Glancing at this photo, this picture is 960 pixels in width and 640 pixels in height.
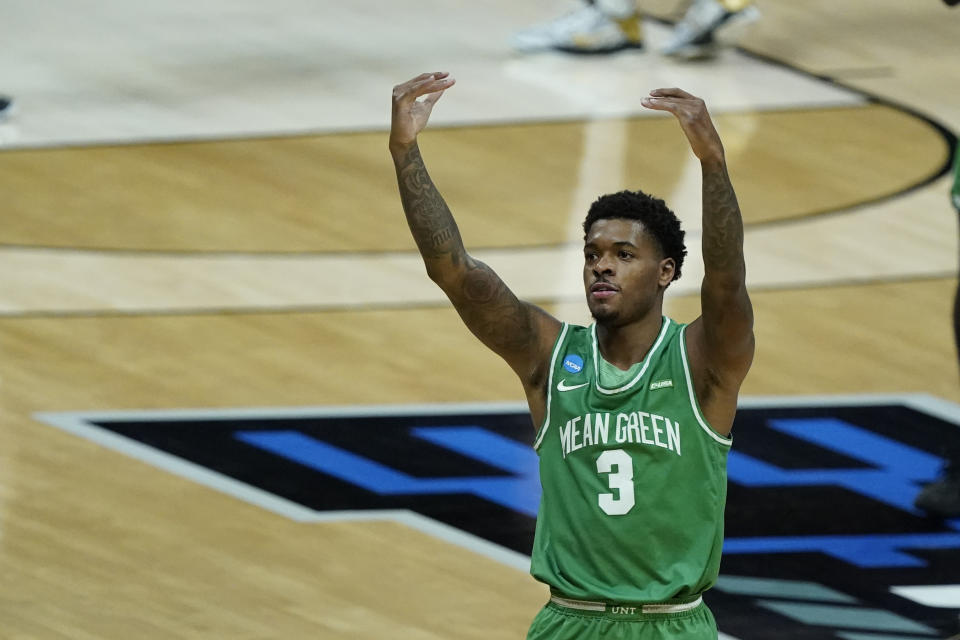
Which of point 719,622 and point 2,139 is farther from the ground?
point 2,139

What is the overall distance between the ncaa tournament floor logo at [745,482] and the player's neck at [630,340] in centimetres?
184

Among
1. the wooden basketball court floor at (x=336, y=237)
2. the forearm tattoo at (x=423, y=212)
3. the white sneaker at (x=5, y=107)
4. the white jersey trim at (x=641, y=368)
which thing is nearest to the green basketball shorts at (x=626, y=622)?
the white jersey trim at (x=641, y=368)

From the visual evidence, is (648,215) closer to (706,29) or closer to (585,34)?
(706,29)

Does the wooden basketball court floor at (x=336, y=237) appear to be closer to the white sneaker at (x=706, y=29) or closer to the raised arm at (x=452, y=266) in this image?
the white sneaker at (x=706, y=29)

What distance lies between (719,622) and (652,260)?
2.04 m

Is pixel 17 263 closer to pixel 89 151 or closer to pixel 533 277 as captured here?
pixel 89 151

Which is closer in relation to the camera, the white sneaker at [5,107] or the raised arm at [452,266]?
the raised arm at [452,266]

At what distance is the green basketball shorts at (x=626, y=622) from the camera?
3.93m

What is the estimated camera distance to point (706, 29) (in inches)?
454

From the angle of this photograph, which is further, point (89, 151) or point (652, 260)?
point (89, 151)

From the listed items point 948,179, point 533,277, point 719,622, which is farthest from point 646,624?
point 948,179

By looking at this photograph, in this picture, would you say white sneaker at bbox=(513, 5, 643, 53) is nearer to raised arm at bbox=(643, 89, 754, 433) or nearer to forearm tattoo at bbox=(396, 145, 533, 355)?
forearm tattoo at bbox=(396, 145, 533, 355)

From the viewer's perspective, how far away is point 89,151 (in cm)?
984

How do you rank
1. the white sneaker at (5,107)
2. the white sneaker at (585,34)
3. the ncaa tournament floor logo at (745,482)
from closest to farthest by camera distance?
the ncaa tournament floor logo at (745,482) < the white sneaker at (5,107) < the white sneaker at (585,34)
